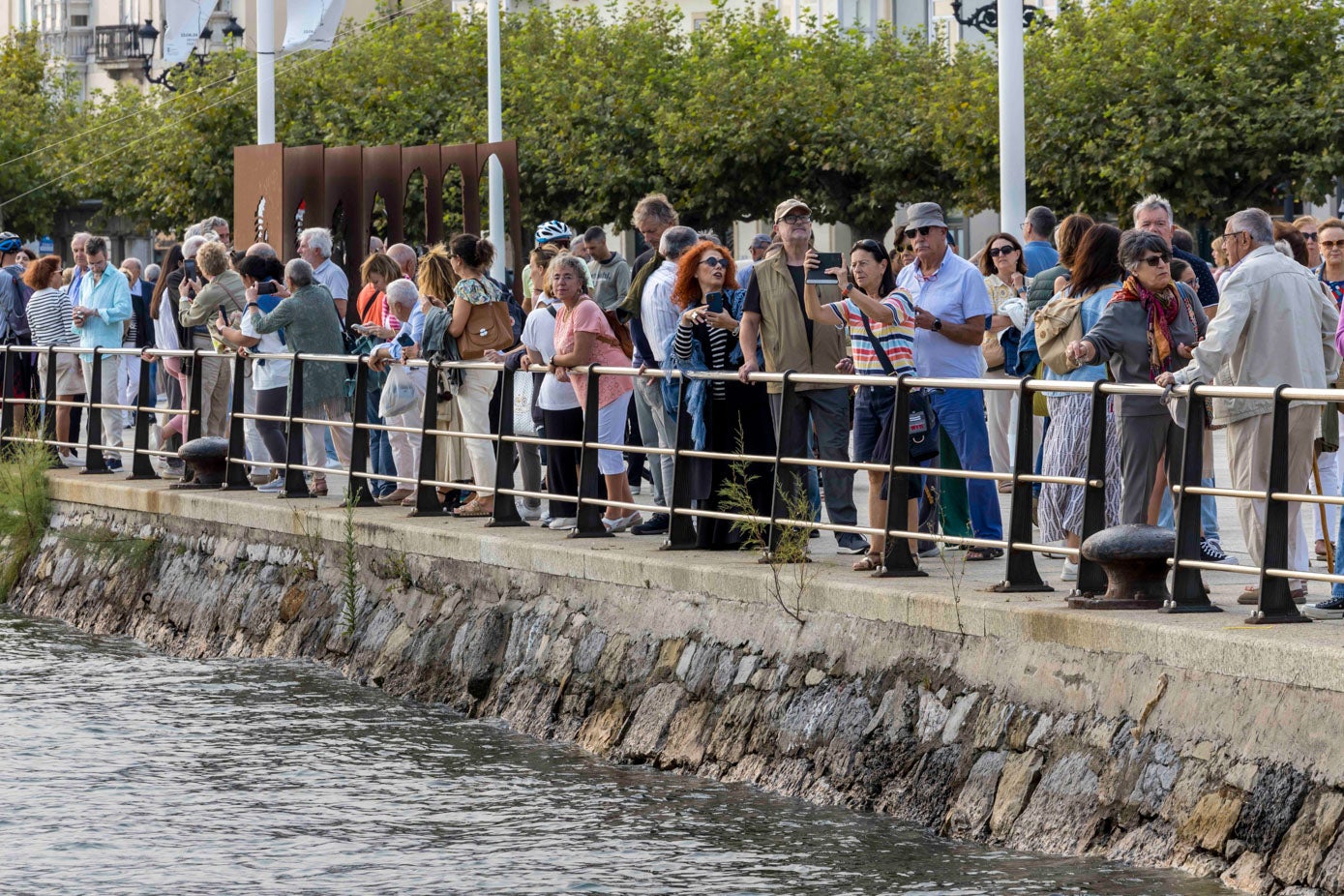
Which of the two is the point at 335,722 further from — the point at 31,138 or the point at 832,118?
the point at 31,138

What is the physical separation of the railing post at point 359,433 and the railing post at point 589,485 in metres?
2.17

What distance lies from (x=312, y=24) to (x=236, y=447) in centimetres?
1165

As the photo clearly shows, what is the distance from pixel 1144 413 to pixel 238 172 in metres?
15.3

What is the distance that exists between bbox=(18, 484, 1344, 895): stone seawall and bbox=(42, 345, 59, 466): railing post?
127 inches

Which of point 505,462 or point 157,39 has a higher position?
point 157,39

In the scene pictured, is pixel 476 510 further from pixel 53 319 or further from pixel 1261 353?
pixel 53 319

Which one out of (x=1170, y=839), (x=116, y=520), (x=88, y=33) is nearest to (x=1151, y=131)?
(x=116, y=520)

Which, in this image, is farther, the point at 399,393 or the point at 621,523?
the point at 399,393

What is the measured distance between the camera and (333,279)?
1634cm

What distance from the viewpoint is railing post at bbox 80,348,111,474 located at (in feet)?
57.2

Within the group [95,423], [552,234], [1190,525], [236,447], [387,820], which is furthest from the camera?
[95,423]

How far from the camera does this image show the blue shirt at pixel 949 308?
420 inches

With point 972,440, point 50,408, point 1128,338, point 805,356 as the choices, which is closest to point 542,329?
point 805,356

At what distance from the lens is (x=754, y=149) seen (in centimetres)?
3747
